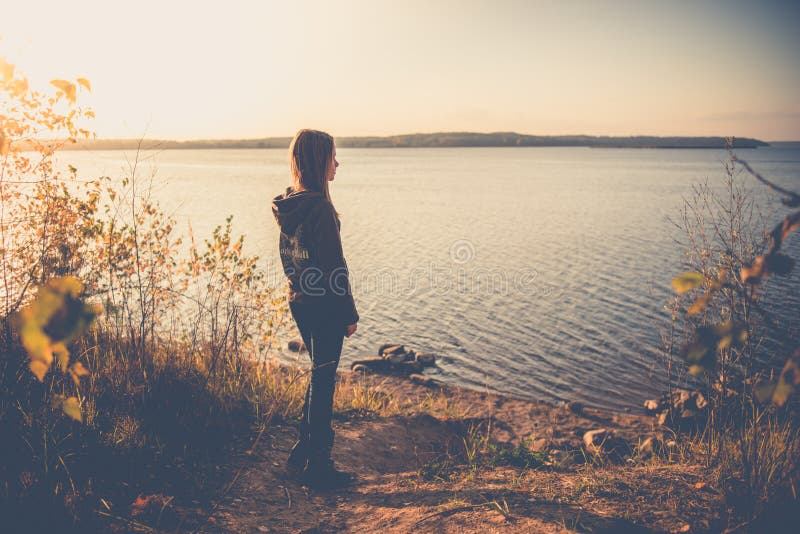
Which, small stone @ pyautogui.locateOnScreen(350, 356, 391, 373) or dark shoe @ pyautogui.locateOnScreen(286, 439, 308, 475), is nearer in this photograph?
dark shoe @ pyautogui.locateOnScreen(286, 439, 308, 475)

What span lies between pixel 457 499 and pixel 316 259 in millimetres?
2194

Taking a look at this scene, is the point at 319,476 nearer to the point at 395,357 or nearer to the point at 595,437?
the point at 595,437

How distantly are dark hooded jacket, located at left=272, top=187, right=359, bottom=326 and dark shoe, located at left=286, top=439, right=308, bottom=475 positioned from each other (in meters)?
1.28

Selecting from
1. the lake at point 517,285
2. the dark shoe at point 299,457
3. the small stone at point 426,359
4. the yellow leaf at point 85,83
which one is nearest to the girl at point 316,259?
the dark shoe at point 299,457

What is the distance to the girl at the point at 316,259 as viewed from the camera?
4082mm

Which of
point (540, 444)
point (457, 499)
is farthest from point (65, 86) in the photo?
point (540, 444)

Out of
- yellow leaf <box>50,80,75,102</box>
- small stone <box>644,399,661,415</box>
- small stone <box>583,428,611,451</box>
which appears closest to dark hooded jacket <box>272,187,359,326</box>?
yellow leaf <box>50,80,75,102</box>

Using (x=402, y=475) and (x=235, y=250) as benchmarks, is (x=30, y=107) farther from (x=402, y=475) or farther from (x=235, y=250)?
(x=402, y=475)

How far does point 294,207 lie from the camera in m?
4.14

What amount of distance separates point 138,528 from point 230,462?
1.27m

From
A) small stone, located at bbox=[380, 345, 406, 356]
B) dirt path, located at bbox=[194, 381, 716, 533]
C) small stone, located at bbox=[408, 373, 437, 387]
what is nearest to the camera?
dirt path, located at bbox=[194, 381, 716, 533]

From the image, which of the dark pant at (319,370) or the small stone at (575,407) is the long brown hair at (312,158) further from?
the small stone at (575,407)

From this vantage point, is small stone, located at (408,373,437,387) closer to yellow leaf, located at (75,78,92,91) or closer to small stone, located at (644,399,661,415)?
small stone, located at (644,399,661,415)

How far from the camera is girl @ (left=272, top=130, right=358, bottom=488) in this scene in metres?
4.08
